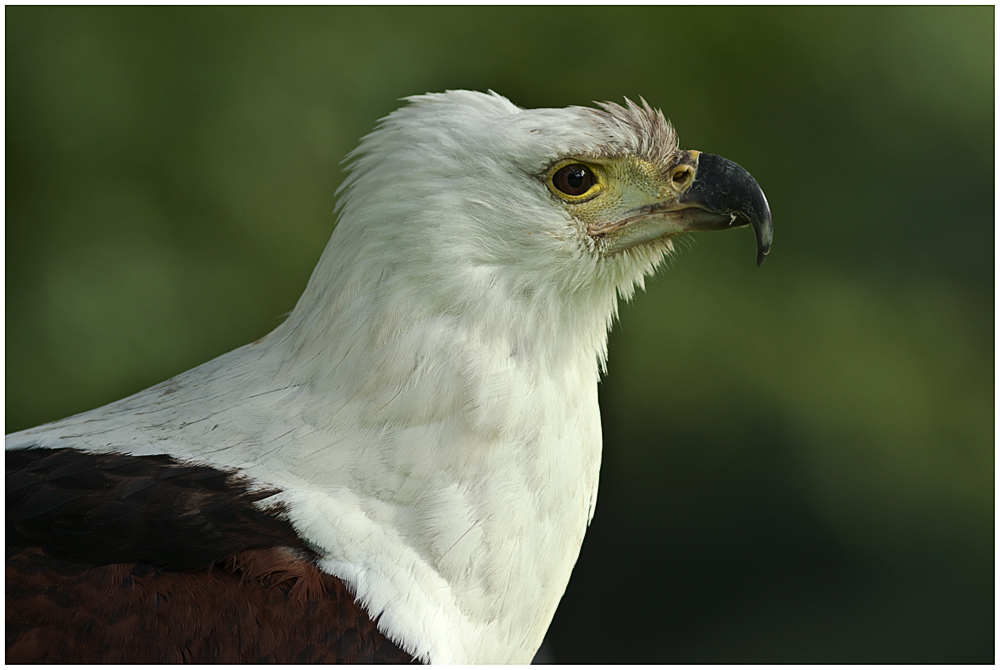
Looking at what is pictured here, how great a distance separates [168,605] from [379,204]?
31.2 inches

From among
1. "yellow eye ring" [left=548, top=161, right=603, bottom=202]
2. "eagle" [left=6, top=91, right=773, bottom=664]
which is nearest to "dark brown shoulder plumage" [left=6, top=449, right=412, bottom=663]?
"eagle" [left=6, top=91, right=773, bottom=664]

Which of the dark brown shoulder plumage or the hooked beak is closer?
the dark brown shoulder plumage

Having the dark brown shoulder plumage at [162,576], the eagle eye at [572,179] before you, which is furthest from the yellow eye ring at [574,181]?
the dark brown shoulder plumage at [162,576]

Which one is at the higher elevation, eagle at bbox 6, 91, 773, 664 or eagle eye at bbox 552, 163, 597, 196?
eagle eye at bbox 552, 163, 597, 196

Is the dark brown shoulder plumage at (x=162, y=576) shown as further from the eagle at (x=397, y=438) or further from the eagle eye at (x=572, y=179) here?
the eagle eye at (x=572, y=179)

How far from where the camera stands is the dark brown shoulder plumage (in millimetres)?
1374

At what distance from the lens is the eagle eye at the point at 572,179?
173 centimetres

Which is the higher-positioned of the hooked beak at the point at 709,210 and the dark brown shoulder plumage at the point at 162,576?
the hooked beak at the point at 709,210

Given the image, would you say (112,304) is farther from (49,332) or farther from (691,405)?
(691,405)

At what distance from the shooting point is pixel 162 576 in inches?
56.6

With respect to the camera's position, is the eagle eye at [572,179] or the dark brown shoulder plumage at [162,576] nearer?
Result: the dark brown shoulder plumage at [162,576]

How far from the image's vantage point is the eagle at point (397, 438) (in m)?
1.43

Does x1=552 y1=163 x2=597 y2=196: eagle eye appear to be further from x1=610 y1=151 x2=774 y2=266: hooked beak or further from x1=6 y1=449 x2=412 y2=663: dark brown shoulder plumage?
x1=6 y1=449 x2=412 y2=663: dark brown shoulder plumage

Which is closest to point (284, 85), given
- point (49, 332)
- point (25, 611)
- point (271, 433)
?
point (49, 332)
